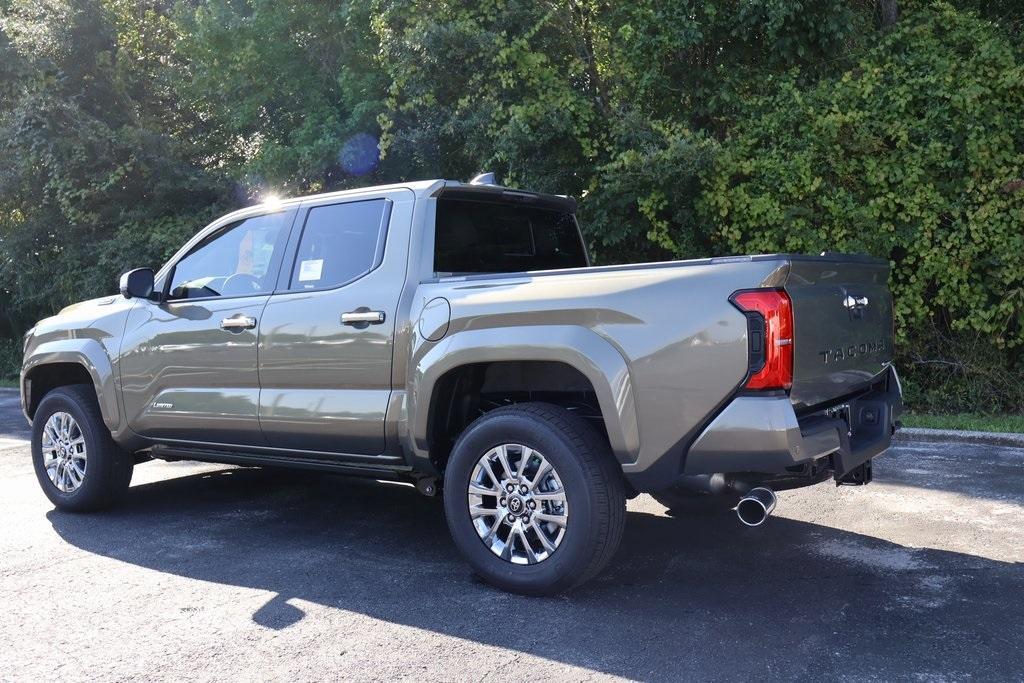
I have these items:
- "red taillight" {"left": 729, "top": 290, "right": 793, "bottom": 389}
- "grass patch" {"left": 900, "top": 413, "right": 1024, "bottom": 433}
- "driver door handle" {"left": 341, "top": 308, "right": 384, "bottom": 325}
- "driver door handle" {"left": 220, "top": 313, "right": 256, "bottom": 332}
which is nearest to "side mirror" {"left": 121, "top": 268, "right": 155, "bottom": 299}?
"driver door handle" {"left": 220, "top": 313, "right": 256, "bottom": 332}

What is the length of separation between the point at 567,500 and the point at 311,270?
201 centimetres

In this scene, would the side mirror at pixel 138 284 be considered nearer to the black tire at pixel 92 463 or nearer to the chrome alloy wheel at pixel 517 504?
the black tire at pixel 92 463

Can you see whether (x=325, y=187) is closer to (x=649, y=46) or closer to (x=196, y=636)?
(x=649, y=46)

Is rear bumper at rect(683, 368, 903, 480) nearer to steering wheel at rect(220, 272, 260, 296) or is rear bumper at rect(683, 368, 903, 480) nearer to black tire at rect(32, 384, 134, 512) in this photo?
steering wheel at rect(220, 272, 260, 296)

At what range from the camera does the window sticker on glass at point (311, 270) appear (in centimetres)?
536

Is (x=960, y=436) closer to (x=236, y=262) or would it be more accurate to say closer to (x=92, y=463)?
(x=236, y=262)

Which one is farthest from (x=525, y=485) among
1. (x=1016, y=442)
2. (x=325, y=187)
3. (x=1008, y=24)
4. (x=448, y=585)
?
(x=325, y=187)

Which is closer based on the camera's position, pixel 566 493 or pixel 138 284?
pixel 566 493

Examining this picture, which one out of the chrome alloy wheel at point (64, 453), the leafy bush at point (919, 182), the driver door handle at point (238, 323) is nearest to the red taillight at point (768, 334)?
the driver door handle at point (238, 323)

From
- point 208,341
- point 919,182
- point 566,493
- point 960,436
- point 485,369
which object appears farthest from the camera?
point 919,182

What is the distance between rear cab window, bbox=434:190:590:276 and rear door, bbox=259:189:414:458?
229mm

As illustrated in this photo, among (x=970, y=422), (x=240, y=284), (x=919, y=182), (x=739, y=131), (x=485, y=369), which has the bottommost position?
(x=970, y=422)

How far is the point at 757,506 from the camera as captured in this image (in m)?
4.13

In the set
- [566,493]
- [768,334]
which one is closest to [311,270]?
[566,493]
